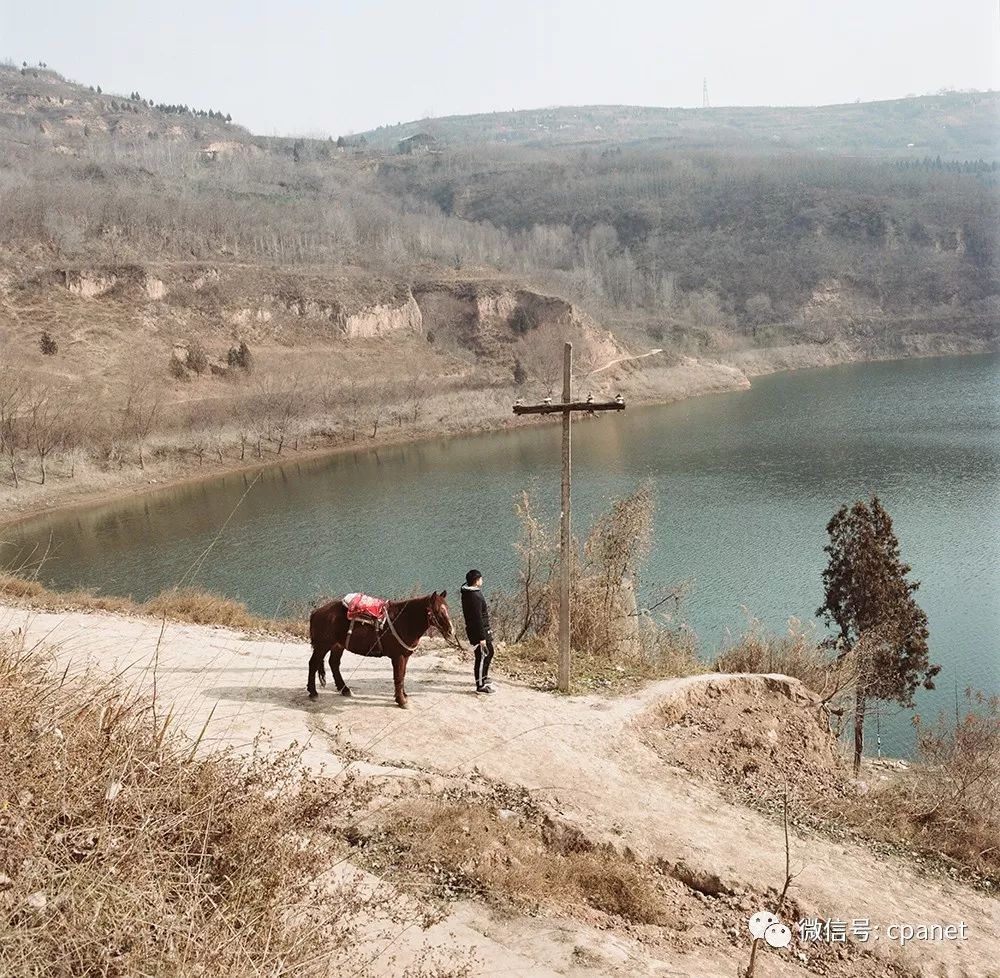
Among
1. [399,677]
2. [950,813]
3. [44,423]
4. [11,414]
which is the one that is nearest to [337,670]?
[399,677]

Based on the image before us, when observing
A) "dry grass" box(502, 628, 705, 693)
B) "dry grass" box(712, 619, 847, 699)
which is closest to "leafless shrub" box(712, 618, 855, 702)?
"dry grass" box(712, 619, 847, 699)

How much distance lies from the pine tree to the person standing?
10.2 meters

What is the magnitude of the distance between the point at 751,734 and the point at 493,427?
5323cm

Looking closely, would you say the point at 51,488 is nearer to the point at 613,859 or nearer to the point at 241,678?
the point at 241,678

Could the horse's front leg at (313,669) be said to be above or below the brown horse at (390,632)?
below

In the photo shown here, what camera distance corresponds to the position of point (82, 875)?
10.9ft

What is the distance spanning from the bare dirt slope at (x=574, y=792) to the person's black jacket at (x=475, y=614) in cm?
74

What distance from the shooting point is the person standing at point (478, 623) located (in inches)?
360

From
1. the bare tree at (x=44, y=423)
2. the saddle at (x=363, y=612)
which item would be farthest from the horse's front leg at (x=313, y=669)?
the bare tree at (x=44, y=423)

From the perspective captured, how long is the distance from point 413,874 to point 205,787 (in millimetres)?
1736

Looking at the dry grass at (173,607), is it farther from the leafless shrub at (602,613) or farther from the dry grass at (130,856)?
the dry grass at (130,856)

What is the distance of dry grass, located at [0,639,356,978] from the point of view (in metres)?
3.14

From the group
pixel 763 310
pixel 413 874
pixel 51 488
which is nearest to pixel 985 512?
pixel 413 874

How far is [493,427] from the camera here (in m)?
62.2
